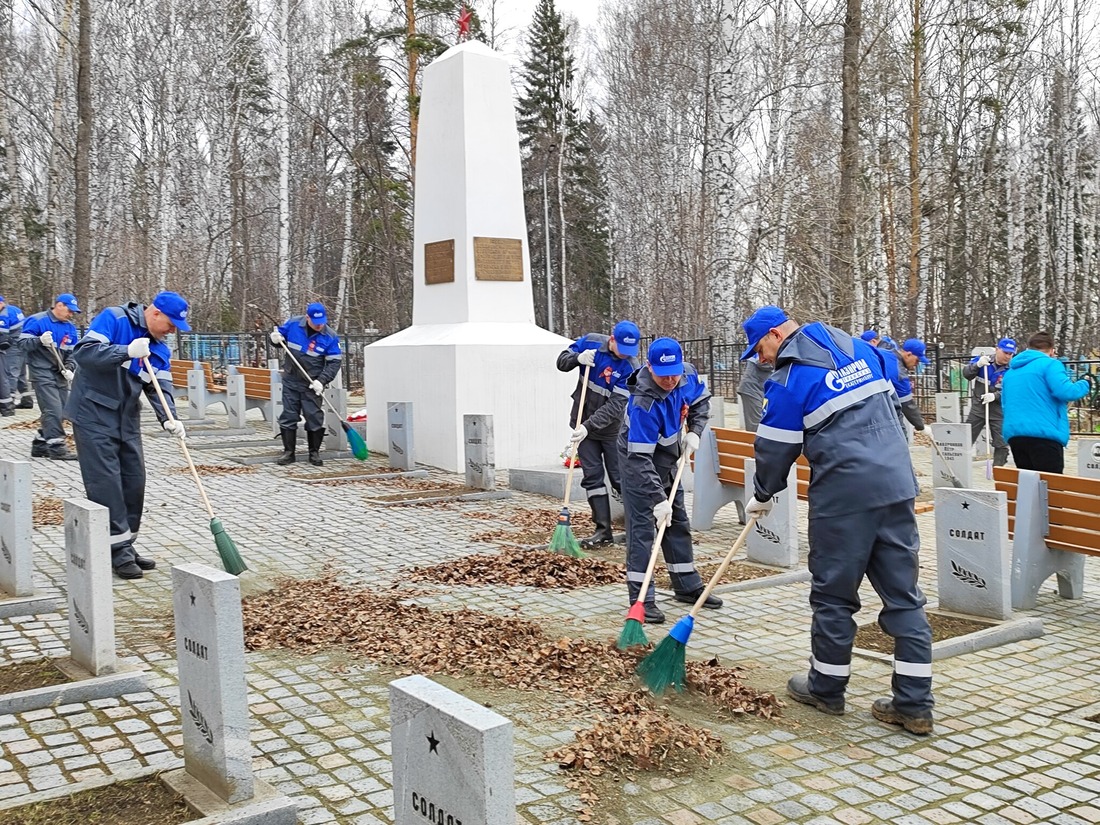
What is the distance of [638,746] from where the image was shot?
178 inches

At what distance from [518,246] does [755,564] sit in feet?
25.4

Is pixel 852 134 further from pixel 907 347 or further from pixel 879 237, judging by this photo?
pixel 879 237

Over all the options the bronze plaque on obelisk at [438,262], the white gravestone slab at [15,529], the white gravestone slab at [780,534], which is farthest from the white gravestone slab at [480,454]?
the white gravestone slab at [15,529]

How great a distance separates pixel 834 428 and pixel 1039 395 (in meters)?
5.10

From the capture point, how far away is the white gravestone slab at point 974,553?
21.6 ft

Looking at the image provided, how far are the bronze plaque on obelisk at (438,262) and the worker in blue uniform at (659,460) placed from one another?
26.3ft

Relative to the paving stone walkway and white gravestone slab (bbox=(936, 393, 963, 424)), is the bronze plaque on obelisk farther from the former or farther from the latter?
white gravestone slab (bbox=(936, 393, 963, 424))

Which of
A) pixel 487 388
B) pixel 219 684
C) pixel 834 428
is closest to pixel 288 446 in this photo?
pixel 487 388

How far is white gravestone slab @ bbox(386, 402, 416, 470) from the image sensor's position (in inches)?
547

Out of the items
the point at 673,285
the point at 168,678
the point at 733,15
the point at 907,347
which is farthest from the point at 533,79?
the point at 168,678

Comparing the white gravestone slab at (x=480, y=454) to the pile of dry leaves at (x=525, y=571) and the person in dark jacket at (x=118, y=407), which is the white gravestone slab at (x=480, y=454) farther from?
the person in dark jacket at (x=118, y=407)

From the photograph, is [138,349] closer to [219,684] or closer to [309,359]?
[219,684]

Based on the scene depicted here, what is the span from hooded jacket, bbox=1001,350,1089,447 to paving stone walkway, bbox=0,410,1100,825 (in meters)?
1.68

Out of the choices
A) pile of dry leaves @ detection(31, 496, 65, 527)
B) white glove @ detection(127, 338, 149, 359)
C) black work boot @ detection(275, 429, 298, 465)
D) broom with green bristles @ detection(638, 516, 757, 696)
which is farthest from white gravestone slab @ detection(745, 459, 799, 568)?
black work boot @ detection(275, 429, 298, 465)
